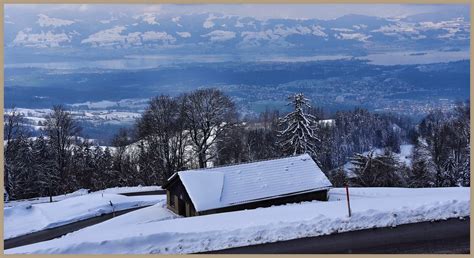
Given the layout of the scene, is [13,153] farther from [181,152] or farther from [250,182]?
[250,182]

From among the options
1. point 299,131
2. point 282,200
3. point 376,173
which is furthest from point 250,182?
point 376,173

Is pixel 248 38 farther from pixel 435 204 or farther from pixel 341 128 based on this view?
pixel 435 204

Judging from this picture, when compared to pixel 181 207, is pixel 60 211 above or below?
below

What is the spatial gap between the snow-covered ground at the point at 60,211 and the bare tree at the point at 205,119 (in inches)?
403

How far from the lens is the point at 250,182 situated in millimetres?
26297

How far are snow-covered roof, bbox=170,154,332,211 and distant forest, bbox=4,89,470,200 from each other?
1336 cm

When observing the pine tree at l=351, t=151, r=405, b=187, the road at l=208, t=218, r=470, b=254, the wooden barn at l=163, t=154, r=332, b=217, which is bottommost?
the pine tree at l=351, t=151, r=405, b=187

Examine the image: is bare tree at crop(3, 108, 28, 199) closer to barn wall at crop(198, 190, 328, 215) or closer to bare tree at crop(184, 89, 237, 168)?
bare tree at crop(184, 89, 237, 168)

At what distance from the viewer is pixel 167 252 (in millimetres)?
13523

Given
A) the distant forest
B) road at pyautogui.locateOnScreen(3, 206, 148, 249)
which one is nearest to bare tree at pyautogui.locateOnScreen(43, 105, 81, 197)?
the distant forest

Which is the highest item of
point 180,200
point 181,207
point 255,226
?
point 255,226

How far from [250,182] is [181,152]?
20999 mm

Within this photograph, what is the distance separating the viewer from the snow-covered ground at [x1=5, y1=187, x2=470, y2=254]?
13766mm

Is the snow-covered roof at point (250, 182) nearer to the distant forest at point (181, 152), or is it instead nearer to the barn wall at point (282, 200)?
the barn wall at point (282, 200)
